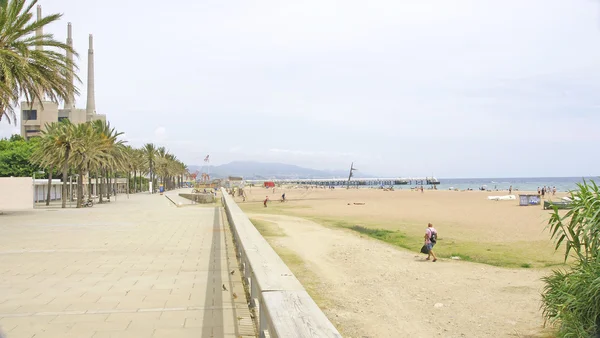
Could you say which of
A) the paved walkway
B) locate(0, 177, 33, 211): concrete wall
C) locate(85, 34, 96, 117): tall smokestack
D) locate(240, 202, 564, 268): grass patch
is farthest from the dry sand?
locate(85, 34, 96, 117): tall smokestack

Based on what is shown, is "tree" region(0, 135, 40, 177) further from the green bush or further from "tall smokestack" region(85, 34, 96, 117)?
the green bush

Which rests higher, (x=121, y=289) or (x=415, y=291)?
(x=121, y=289)

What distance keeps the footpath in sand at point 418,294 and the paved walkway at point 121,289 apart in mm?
2503

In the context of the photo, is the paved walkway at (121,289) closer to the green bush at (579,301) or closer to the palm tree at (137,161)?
the green bush at (579,301)

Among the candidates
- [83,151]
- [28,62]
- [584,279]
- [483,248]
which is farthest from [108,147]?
[584,279]

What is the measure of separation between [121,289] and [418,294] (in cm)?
651

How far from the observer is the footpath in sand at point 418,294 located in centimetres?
856

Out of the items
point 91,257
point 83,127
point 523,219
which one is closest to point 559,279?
point 91,257

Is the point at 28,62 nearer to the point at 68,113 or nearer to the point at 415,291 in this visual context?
the point at 415,291

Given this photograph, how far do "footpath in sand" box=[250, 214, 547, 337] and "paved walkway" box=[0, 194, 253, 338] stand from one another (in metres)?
2.50

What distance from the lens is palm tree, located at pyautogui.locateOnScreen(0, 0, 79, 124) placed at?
766 inches

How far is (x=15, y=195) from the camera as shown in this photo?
30359mm

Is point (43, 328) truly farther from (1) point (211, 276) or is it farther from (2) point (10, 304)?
(1) point (211, 276)

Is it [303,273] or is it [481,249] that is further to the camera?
[481,249]
